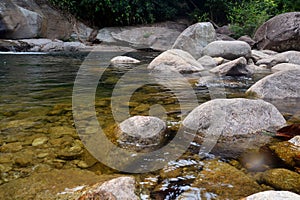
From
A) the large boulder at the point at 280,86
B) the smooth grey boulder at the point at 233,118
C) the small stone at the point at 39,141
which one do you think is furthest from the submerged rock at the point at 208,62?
the small stone at the point at 39,141

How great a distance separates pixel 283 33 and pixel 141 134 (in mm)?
8196

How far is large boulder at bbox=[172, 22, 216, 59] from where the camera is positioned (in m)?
8.52

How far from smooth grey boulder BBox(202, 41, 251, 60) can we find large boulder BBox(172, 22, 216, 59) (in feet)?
2.57

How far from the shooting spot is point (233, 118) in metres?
2.38

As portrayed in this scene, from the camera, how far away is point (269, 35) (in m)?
9.07

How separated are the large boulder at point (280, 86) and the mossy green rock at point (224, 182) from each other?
85.2 inches

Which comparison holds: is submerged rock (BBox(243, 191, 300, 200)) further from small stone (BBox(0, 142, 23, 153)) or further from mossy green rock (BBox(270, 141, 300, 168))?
small stone (BBox(0, 142, 23, 153))

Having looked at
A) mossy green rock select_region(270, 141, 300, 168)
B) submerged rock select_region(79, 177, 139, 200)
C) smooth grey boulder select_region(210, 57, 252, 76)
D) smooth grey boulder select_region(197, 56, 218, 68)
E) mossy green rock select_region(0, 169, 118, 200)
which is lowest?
smooth grey boulder select_region(197, 56, 218, 68)

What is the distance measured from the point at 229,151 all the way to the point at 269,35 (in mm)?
8210

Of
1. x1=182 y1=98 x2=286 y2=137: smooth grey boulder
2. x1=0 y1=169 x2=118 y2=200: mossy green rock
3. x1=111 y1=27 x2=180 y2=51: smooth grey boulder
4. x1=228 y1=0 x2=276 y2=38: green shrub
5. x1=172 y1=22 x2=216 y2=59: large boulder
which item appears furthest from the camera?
x1=111 y1=27 x2=180 y2=51: smooth grey boulder

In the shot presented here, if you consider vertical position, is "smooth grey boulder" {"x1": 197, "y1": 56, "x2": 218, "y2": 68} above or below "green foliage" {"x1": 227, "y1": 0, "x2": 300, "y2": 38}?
below

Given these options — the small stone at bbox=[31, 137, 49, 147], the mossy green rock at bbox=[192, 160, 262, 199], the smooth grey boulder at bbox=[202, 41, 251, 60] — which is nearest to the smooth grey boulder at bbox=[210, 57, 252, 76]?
the smooth grey boulder at bbox=[202, 41, 251, 60]

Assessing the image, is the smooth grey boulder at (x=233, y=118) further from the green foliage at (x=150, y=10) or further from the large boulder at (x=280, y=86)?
the green foliage at (x=150, y=10)

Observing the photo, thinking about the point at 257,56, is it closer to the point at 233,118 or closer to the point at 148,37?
the point at 233,118
